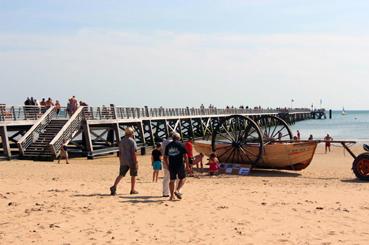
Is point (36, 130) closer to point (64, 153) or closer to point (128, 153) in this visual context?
point (64, 153)

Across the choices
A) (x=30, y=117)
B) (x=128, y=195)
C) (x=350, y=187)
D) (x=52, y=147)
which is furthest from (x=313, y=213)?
(x=30, y=117)

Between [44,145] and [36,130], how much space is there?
1.64 metres

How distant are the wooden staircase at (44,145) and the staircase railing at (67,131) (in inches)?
12.4

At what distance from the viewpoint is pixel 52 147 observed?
76.4 feet

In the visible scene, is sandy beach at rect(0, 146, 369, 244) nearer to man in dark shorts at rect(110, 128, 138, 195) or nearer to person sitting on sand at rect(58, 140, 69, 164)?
man in dark shorts at rect(110, 128, 138, 195)

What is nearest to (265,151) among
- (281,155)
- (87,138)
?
(281,155)

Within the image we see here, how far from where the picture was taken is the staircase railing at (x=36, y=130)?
23.7m

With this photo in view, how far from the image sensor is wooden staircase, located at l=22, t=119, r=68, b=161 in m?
23.3

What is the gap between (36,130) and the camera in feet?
82.9

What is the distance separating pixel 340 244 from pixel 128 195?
18.1ft

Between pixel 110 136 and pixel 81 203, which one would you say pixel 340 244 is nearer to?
pixel 81 203

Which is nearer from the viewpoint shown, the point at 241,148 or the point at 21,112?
the point at 241,148

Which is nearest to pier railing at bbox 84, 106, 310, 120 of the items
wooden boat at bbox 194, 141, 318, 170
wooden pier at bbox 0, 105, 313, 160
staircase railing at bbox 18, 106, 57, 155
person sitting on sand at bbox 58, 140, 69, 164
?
wooden pier at bbox 0, 105, 313, 160

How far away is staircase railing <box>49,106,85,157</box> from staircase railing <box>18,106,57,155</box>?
50.7 inches
